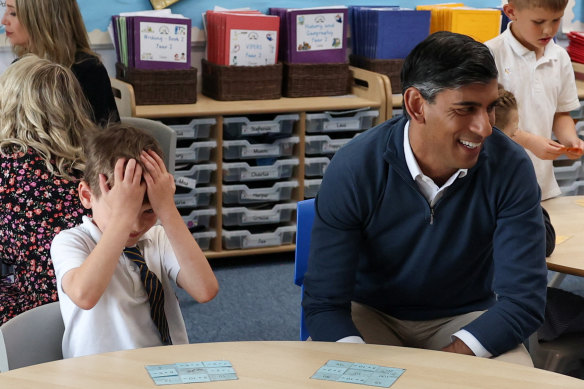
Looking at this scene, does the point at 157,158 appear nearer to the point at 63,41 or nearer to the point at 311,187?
the point at 63,41

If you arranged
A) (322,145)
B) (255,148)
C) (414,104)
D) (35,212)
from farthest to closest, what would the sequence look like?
(322,145) → (255,148) → (35,212) → (414,104)

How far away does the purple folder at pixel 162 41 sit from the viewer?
3.51m

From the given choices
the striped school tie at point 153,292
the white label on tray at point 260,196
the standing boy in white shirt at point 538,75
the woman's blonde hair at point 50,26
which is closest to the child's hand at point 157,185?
the striped school tie at point 153,292

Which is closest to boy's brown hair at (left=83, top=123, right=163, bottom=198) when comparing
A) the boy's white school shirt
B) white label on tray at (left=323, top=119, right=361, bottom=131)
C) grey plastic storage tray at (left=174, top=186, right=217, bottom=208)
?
the boy's white school shirt

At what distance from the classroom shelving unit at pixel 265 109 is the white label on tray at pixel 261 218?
112 mm

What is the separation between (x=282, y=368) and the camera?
1404 millimetres

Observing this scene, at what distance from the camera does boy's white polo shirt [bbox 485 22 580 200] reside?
2.94m

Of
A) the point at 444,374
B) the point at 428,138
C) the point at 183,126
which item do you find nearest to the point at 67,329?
the point at 444,374

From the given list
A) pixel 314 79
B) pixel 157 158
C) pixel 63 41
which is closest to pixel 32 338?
pixel 157 158

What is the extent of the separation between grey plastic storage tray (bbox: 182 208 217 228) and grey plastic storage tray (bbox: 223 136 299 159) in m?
0.26

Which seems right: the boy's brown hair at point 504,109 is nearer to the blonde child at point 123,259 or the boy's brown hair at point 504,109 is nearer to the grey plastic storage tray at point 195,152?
the blonde child at point 123,259

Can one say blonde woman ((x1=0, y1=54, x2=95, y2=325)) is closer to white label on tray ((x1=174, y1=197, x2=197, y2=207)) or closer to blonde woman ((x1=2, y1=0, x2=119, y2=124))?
blonde woman ((x1=2, y1=0, x2=119, y2=124))

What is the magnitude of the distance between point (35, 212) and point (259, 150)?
1.79 metres

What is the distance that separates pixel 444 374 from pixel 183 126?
232 centimetres
